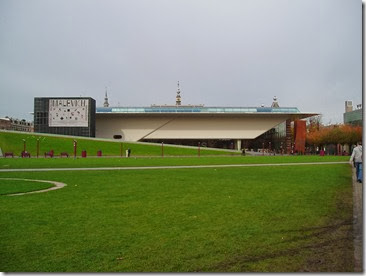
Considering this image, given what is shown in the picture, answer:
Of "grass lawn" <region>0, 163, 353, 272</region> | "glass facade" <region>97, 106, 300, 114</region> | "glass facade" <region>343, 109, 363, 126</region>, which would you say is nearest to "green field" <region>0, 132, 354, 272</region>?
"grass lawn" <region>0, 163, 353, 272</region>

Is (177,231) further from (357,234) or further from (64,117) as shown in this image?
(64,117)

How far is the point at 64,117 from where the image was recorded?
73.6 meters

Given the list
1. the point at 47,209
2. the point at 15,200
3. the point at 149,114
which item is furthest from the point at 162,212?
the point at 149,114

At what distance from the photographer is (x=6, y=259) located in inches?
171

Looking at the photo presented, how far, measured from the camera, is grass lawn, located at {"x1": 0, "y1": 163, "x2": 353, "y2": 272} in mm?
4199

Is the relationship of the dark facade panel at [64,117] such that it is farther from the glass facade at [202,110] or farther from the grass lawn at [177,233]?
the grass lawn at [177,233]

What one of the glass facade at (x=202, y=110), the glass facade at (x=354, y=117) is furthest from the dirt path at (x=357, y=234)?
the glass facade at (x=202, y=110)

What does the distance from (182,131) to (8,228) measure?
3188 inches

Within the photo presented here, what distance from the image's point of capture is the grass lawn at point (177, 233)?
420cm

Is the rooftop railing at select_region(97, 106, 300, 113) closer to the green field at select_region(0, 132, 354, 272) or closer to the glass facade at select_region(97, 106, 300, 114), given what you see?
the glass facade at select_region(97, 106, 300, 114)

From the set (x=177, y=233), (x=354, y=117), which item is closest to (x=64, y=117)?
(x=177, y=233)

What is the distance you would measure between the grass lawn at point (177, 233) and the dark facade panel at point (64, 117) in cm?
6498

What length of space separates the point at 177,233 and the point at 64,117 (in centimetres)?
7208

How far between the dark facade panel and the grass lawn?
213 feet
